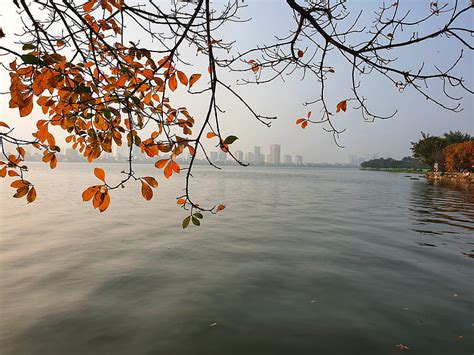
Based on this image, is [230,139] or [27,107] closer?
[27,107]

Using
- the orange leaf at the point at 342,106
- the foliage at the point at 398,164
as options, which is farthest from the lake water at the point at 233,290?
the foliage at the point at 398,164

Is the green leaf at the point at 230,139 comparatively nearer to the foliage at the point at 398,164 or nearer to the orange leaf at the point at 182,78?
the orange leaf at the point at 182,78

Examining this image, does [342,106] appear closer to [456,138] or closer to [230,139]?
[230,139]

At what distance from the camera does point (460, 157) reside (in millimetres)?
62969

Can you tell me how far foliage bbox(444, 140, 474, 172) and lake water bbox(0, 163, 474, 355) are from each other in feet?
198

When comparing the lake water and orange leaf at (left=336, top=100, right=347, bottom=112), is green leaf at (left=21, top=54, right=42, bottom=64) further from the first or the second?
the lake water

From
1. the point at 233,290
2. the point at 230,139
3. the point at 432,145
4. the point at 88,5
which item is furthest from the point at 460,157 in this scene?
the point at 88,5

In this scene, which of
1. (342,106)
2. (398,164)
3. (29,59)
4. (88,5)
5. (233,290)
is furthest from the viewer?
(398,164)

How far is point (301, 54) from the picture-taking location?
3393mm

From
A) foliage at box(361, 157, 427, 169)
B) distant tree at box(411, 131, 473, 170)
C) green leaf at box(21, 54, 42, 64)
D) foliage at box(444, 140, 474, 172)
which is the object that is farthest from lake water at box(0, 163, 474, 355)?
→ foliage at box(361, 157, 427, 169)

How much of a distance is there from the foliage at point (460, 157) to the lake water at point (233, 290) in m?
60.5

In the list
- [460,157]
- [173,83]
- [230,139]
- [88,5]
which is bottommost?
[230,139]

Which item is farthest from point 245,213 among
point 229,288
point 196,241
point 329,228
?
point 229,288

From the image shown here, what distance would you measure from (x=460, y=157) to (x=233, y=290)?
72.5m
